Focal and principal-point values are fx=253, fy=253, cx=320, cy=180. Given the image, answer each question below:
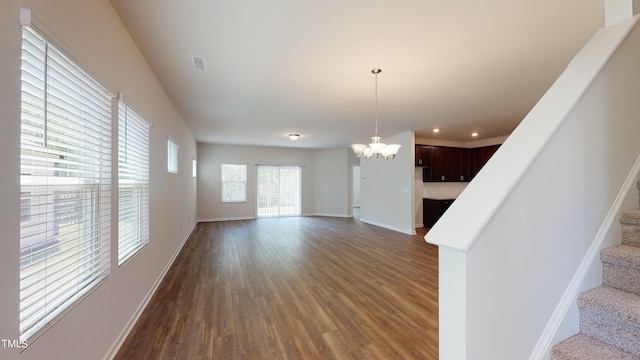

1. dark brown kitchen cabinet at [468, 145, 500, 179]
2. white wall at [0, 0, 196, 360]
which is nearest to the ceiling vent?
white wall at [0, 0, 196, 360]

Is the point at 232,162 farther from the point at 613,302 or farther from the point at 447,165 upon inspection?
the point at 613,302

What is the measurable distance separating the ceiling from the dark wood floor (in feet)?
8.14

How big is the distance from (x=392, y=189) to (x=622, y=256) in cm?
559

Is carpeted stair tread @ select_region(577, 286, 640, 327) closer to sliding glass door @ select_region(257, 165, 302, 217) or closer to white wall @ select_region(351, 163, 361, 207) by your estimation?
sliding glass door @ select_region(257, 165, 302, 217)

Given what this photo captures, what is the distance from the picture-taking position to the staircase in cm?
98

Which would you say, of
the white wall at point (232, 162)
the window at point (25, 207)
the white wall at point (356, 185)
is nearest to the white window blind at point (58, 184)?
the window at point (25, 207)

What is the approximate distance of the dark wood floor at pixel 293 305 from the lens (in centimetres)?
192

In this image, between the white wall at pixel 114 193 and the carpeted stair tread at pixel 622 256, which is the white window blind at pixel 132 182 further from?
the carpeted stair tread at pixel 622 256

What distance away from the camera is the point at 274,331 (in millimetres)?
2137

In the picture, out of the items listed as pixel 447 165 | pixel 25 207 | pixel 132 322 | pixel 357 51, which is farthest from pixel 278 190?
pixel 25 207

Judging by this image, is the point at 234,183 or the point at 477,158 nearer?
the point at 477,158

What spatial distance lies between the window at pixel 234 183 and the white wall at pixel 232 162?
131 mm

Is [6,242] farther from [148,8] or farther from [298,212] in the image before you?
[298,212]

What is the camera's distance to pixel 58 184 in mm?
1271
